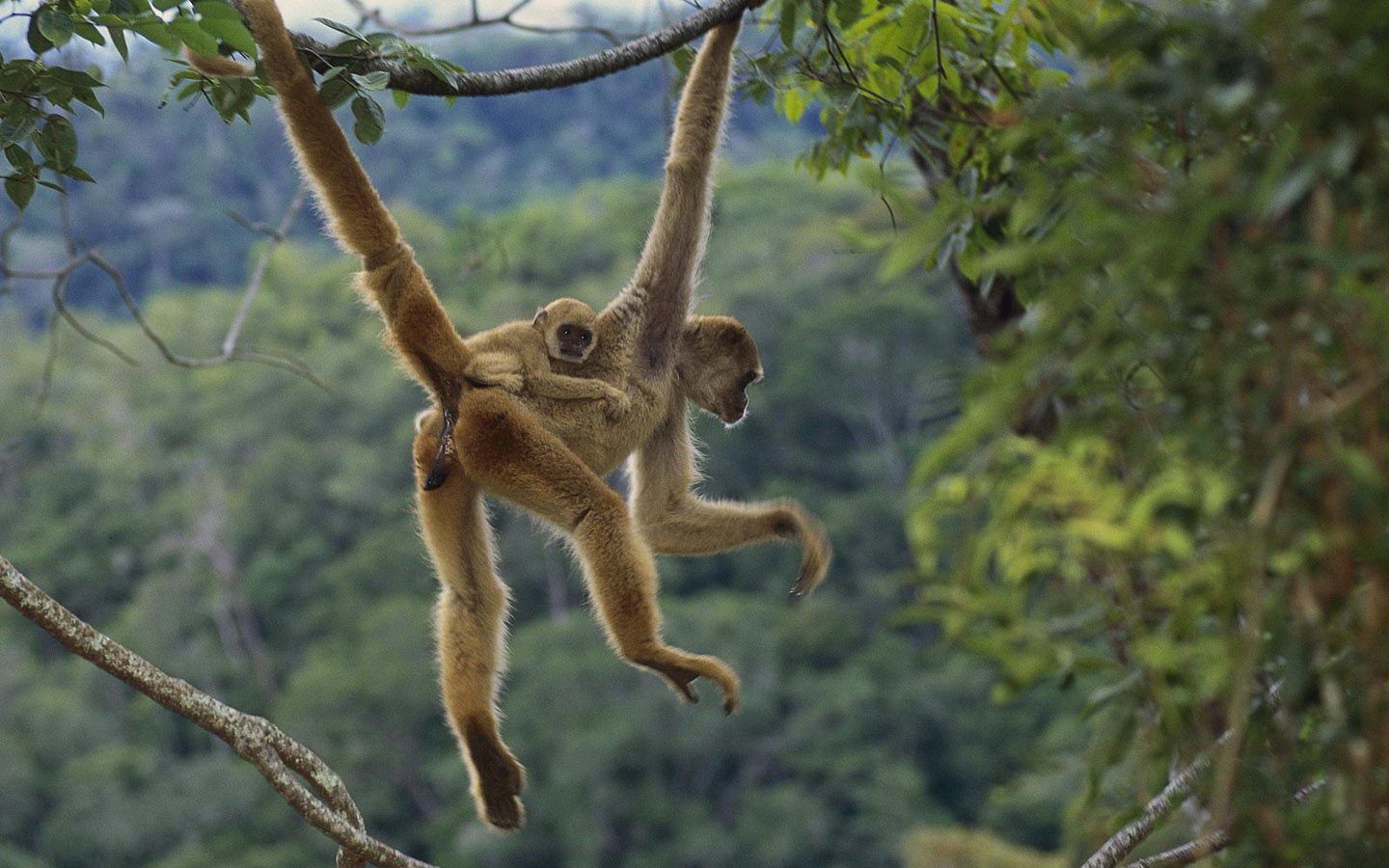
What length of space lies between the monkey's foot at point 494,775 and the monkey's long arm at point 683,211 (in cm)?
149

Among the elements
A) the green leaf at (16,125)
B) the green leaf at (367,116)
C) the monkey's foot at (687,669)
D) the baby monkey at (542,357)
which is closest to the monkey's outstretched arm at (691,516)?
the baby monkey at (542,357)

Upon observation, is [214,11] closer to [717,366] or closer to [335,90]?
[335,90]

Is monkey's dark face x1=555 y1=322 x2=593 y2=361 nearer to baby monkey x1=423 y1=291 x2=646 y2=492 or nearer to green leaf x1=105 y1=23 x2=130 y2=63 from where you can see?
baby monkey x1=423 y1=291 x2=646 y2=492

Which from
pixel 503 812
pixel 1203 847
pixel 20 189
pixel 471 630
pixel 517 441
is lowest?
pixel 503 812

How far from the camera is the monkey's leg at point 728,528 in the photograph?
539 cm

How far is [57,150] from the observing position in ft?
12.7

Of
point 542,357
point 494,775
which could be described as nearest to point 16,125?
point 542,357

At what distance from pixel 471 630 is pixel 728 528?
1.15 meters

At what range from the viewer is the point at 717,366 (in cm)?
575

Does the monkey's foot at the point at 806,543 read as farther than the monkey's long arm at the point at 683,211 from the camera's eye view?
Yes

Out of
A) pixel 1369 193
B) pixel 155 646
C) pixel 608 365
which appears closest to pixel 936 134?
pixel 608 365

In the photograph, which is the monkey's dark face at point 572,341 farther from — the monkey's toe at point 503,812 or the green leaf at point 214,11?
the green leaf at point 214,11

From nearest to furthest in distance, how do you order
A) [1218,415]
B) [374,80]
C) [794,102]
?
[1218,415] < [374,80] < [794,102]

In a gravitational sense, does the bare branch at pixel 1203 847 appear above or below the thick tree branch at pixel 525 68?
below
